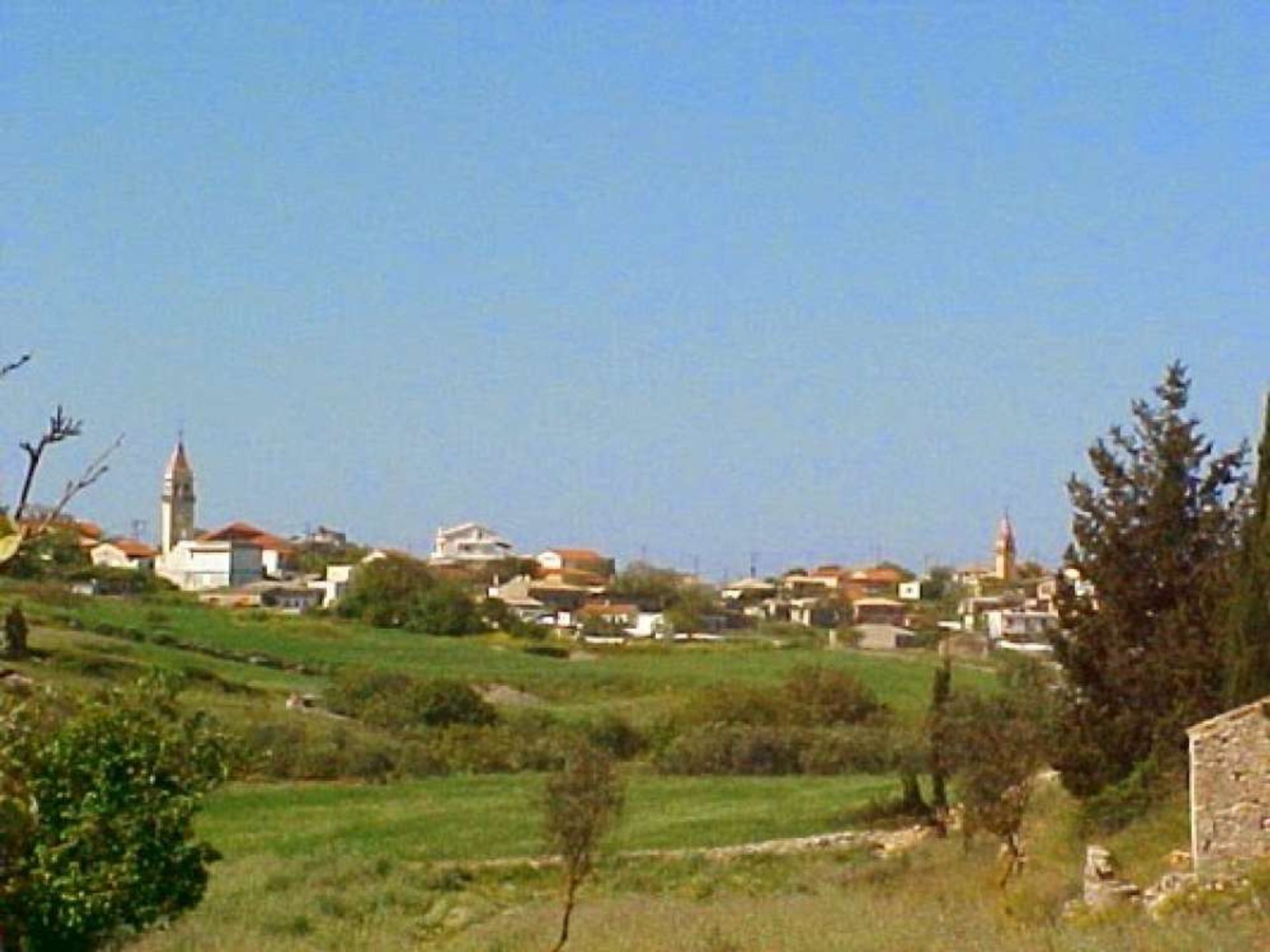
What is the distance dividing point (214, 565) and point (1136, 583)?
11732 cm

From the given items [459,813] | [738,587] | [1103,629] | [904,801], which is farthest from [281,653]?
[738,587]

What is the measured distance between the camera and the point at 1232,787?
21438 mm

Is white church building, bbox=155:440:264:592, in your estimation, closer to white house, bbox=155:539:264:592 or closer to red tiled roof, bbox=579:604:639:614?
white house, bbox=155:539:264:592

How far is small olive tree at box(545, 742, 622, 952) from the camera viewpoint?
67.9 ft

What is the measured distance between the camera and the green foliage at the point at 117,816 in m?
15.6

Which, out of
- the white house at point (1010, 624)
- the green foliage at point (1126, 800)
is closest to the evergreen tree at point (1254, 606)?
the green foliage at point (1126, 800)

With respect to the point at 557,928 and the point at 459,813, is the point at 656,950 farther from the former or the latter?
the point at 459,813

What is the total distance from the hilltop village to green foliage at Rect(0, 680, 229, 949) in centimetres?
6153

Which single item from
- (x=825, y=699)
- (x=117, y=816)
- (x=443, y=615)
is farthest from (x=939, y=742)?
(x=443, y=615)

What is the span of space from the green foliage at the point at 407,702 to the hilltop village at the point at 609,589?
79.7ft

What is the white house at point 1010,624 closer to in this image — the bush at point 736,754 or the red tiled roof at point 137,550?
the bush at point 736,754

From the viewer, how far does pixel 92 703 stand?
16.9 meters

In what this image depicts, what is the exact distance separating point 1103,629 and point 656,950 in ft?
41.6

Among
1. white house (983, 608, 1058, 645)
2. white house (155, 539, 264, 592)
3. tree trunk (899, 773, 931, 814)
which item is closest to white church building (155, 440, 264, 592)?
white house (155, 539, 264, 592)
